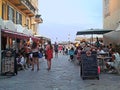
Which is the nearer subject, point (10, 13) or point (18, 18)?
point (10, 13)

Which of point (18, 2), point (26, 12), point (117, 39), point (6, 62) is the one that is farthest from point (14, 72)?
point (26, 12)

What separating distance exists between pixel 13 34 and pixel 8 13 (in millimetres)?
11815

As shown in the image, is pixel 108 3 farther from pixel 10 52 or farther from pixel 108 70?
pixel 10 52

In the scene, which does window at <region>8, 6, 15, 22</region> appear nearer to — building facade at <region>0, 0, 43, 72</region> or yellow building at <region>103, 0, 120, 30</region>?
building facade at <region>0, 0, 43, 72</region>

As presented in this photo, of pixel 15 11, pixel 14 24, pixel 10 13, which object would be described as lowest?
pixel 14 24

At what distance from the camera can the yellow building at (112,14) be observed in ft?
109

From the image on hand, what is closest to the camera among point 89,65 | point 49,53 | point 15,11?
point 89,65

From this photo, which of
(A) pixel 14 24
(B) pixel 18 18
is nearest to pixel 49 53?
(A) pixel 14 24

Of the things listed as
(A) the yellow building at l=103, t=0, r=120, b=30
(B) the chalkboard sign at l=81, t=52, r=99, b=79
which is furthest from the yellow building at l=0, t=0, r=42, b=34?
(B) the chalkboard sign at l=81, t=52, r=99, b=79

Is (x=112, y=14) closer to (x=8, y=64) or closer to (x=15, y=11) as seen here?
(x=15, y=11)

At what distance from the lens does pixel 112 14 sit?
36.0 metres

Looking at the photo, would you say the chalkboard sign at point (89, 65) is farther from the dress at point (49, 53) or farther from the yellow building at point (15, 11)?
the yellow building at point (15, 11)

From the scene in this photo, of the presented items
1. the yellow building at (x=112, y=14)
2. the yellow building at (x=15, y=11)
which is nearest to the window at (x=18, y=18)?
the yellow building at (x=15, y=11)

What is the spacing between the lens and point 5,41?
2997 cm
